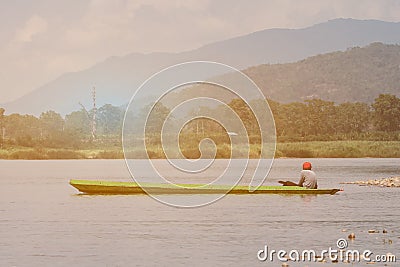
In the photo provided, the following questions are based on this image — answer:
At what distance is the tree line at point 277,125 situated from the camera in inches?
5349

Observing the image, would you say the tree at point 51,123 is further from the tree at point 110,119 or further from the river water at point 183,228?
the river water at point 183,228

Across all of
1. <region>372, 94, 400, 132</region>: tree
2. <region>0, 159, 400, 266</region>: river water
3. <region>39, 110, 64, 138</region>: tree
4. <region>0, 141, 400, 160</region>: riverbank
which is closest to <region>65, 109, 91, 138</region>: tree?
<region>39, 110, 64, 138</region>: tree

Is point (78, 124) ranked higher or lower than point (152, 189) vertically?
higher

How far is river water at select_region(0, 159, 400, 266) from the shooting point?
24172 mm

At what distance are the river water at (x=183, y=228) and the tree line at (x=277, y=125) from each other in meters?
84.5

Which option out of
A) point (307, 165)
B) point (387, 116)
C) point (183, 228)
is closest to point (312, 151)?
point (387, 116)

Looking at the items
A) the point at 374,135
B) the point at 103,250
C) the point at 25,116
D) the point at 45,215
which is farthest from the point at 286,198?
the point at 25,116

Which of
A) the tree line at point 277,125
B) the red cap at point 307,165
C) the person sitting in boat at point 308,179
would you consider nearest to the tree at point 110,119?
the tree line at point 277,125

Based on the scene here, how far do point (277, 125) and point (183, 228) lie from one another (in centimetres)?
12866

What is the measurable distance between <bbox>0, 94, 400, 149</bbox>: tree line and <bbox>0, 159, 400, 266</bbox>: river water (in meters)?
84.5

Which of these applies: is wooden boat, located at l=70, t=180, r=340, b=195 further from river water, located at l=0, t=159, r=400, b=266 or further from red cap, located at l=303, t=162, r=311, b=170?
red cap, located at l=303, t=162, r=311, b=170

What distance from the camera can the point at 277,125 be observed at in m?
158

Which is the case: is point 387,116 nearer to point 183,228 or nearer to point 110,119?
point 110,119

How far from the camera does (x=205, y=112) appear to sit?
493 feet
